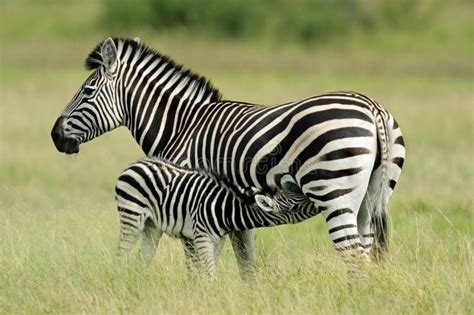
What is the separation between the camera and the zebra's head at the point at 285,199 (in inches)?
298

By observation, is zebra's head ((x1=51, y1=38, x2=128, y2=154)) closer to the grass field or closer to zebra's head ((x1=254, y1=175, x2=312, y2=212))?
the grass field

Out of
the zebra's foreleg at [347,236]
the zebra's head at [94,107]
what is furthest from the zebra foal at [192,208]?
the zebra's head at [94,107]

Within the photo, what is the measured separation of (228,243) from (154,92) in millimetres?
1703

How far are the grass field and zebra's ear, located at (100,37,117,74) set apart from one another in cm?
156

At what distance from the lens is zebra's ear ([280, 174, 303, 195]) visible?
7.75m

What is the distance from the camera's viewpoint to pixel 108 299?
739 cm

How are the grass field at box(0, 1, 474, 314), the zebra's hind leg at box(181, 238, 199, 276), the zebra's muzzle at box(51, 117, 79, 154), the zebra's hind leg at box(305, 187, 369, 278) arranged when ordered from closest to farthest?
the grass field at box(0, 1, 474, 314) < the zebra's hind leg at box(305, 187, 369, 278) < the zebra's hind leg at box(181, 238, 199, 276) < the zebra's muzzle at box(51, 117, 79, 154)

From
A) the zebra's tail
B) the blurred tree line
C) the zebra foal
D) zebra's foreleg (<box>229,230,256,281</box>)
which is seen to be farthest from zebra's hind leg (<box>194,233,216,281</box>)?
the blurred tree line

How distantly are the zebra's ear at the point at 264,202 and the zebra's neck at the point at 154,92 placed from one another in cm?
170

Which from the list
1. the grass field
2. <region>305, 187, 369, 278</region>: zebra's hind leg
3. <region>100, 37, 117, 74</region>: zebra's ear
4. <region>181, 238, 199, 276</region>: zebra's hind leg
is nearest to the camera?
the grass field

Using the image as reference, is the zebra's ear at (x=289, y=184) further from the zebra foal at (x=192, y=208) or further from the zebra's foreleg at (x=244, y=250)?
the zebra's foreleg at (x=244, y=250)

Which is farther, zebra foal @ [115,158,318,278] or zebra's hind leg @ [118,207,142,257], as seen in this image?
zebra's hind leg @ [118,207,142,257]

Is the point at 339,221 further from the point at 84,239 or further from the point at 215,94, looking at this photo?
the point at 84,239

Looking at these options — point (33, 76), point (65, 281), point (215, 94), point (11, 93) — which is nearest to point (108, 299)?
point (65, 281)
